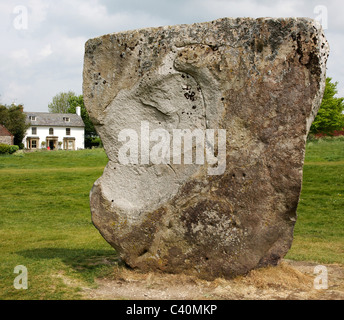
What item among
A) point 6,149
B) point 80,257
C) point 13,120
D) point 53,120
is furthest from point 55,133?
point 80,257

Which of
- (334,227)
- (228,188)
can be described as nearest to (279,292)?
(228,188)

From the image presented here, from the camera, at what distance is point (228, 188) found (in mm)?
6457

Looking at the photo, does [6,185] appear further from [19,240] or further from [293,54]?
[293,54]

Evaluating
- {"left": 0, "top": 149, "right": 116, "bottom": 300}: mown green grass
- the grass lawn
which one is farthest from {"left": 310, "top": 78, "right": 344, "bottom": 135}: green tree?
{"left": 0, "top": 149, "right": 116, "bottom": 300}: mown green grass

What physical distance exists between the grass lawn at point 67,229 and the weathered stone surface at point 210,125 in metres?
1.28

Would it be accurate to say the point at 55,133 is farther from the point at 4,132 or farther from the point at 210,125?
the point at 210,125

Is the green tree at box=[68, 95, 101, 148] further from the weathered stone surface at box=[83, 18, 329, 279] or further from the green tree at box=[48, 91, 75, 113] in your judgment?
the weathered stone surface at box=[83, 18, 329, 279]

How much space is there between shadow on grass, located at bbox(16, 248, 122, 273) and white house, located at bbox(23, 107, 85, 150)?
5612cm

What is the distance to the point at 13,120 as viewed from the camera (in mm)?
50562

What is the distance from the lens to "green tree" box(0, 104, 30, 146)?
4986 centimetres

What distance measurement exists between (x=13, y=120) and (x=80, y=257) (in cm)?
4602

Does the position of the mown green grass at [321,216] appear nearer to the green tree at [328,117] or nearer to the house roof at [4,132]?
the green tree at [328,117]
